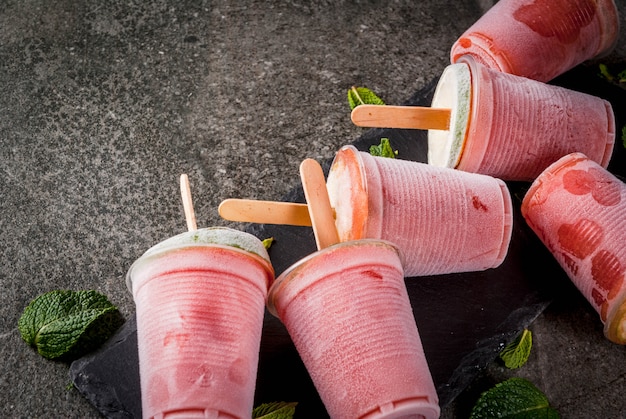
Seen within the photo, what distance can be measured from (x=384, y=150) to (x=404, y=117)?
291 mm

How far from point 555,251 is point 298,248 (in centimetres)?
84

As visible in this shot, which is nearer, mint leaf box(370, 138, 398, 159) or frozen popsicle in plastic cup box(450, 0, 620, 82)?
frozen popsicle in plastic cup box(450, 0, 620, 82)

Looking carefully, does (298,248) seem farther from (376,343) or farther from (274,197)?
(376,343)

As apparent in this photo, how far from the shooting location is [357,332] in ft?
4.79

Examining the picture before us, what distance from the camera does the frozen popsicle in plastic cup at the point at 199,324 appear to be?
1387 millimetres

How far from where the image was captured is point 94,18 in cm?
270

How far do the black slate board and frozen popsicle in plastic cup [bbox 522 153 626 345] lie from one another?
0.18m

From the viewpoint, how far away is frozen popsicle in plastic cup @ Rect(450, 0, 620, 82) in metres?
2.09

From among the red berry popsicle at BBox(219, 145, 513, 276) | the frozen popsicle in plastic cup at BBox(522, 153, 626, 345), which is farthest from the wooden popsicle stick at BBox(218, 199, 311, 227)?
the frozen popsicle in plastic cup at BBox(522, 153, 626, 345)

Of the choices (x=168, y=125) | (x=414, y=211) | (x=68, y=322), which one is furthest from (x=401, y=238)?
(x=168, y=125)

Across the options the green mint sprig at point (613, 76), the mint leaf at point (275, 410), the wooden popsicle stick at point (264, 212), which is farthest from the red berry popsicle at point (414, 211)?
the green mint sprig at point (613, 76)

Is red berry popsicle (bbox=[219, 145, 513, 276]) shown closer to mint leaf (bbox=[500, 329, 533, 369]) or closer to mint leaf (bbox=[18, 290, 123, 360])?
mint leaf (bbox=[500, 329, 533, 369])

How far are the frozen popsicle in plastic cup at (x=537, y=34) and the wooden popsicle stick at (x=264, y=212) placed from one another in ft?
2.98

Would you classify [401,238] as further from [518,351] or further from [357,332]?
[518,351]
